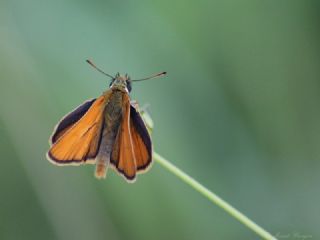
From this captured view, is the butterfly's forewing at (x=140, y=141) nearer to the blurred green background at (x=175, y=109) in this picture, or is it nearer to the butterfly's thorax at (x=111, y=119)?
the butterfly's thorax at (x=111, y=119)

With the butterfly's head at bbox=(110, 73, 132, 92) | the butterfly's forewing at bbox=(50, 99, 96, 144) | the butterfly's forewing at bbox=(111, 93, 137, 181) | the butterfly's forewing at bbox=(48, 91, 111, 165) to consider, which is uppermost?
the butterfly's head at bbox=(110, 73, 132, 92)

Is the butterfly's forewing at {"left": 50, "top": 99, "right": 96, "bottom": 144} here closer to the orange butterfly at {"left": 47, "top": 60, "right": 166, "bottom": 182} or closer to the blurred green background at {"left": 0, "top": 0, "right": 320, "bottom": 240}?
the orange butterfly at {"left": 47, "top": 60, "right": 166, "bottom": 182}

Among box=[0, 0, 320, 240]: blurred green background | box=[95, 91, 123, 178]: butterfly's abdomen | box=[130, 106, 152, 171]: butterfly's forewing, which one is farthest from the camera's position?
box=[0, 0, 320, 240]: blurred green background

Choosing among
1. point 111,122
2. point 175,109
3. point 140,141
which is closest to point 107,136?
point 111,122

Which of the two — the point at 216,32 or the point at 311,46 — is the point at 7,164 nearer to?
the point at 216,32

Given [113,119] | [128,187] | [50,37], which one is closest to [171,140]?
[128,187]

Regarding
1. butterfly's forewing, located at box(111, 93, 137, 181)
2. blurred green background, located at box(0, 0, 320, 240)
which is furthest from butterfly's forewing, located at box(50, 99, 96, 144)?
blurred green background, located at box(0, 0, 320, 240)

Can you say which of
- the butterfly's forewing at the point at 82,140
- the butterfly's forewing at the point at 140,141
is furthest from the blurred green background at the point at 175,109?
the butterfly's forewing at the point at 140,141
